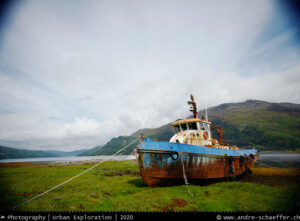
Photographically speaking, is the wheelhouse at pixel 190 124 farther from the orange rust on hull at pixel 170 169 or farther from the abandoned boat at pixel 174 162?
the orange rust on hull at pixel 170 169

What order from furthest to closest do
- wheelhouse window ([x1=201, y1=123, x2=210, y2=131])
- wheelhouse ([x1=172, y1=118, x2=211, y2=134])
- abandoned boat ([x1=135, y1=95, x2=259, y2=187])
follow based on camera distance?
wheelhouse window ([x1=201, y1=123, x2=210, y2=131]), wheelhouse ([x1=172, y1=118, x2=211, y2=134]), abandoned boat ([x1=135, y1=95, x2=259, y2=187])

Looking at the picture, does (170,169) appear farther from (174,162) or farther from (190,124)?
(190,124)

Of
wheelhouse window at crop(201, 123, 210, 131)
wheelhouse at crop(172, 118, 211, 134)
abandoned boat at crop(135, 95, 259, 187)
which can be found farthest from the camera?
wheelhouse window at crop(201, 123, 210, 131)

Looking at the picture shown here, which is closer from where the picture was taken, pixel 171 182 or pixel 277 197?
pixel 277 197

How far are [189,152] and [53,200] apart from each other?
36.5ft

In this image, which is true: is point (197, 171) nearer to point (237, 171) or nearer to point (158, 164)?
point (158, 164)

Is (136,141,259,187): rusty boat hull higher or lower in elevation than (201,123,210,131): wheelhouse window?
lower

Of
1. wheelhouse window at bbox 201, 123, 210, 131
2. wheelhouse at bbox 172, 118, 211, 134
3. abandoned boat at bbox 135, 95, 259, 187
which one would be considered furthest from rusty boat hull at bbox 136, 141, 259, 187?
wheelhouse window at bbox 201, 123, 210, 131

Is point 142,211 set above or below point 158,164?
below

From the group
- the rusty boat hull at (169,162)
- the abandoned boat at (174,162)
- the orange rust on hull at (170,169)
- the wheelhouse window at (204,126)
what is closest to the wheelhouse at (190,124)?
the wheelhouse window at (204,126)

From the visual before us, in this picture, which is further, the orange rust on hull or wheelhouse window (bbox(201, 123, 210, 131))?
wheelhouse window (bbox(201, 123, 210, 131))

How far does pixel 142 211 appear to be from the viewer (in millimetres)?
7957

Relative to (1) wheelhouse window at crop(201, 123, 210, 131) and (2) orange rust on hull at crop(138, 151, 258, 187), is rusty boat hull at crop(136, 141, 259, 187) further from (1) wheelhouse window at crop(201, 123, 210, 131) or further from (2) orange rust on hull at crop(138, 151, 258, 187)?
(1) wheelhouse window at crop(201, 123, 210, 131)

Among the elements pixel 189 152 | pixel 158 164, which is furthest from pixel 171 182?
pixel 189 152
